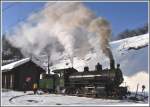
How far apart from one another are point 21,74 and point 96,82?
397 centimetres

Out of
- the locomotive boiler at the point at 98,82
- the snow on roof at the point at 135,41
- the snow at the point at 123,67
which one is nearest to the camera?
the snow at the point at 123,67

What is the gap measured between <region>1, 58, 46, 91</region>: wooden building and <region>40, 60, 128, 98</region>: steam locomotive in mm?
1491

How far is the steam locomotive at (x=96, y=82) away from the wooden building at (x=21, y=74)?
58.7 inches

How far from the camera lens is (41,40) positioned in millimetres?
15414

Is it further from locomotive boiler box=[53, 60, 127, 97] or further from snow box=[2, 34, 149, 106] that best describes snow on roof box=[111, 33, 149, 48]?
locomotive boiler box=[53, 60, 127, 97]

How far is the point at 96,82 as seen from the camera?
18375 mm

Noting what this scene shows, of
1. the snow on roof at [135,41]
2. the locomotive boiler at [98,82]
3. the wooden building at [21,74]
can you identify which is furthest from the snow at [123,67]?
the wooden building at [21,74]

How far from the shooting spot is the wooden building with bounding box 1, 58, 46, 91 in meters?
16.9

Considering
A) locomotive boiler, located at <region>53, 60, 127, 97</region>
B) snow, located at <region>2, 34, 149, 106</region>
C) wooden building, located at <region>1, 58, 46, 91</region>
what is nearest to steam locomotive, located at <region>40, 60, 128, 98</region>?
locomotive boiler, located at <region>53, 60, 127, 97</region>

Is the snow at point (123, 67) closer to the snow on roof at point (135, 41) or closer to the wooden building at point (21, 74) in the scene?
the snow on roof at point (135, 41)

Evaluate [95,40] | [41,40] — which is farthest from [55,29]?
[95,40]

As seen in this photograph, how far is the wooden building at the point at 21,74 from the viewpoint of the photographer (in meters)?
16.9

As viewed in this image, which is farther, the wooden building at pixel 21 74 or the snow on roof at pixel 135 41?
the wooden building at pixel 21 74

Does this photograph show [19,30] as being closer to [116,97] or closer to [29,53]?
[29,53]
